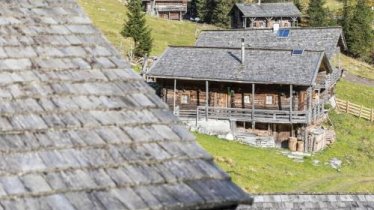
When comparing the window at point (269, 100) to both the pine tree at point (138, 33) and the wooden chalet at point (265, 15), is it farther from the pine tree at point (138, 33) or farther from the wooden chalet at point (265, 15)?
the wooden chalet at point (265, 15)

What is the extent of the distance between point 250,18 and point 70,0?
227 feet

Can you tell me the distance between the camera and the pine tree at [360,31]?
247 ft

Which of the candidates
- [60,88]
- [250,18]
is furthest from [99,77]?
[250,18]

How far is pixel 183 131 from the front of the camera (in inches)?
257

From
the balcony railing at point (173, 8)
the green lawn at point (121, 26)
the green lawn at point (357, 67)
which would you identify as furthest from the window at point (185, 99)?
the balcony railing at point (173, 8)

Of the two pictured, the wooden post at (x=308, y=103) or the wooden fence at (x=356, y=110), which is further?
the wooden fence at (x=356, y=110)

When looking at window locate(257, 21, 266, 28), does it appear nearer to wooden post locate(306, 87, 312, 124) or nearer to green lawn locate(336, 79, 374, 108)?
green lawn locate(336, 79, 374, 108)

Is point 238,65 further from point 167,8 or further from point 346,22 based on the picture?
point 167,8

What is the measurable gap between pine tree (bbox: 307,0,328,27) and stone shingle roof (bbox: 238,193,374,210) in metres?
67.0

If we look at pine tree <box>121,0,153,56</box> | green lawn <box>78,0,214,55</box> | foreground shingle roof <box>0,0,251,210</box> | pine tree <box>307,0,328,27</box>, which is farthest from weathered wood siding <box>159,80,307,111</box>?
pine tree <box>307,0,328,27</box>

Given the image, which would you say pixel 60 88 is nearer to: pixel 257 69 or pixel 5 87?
pixel 5 87

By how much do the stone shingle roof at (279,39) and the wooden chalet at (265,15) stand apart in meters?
27.4

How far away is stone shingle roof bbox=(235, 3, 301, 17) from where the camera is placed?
250 ft

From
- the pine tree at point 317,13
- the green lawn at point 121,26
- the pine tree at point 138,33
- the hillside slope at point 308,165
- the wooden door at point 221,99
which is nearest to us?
the hillside slope at point 308,165
